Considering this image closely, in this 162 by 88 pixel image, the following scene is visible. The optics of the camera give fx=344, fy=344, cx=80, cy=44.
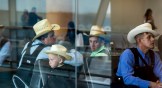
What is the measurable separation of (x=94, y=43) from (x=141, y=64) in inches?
67.9

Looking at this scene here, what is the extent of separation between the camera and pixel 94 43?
471 cm

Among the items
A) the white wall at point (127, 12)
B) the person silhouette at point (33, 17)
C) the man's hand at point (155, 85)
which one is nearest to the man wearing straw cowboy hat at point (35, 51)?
the person silhouette at point (33, 17)

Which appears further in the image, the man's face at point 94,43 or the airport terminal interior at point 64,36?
the man's face at point 94,43

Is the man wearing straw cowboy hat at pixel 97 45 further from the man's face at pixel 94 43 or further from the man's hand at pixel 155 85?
the man's hand at pixel 155 85

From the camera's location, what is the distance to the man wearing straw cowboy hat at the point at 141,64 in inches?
116

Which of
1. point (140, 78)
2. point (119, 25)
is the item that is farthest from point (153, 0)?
point (140, 78)

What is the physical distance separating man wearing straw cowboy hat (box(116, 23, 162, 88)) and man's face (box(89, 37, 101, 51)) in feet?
4.63

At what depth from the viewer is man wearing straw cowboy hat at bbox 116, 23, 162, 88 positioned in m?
2.96

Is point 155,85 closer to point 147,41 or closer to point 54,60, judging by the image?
point 147,41

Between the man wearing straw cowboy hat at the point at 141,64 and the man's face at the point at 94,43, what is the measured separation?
1.41 metres

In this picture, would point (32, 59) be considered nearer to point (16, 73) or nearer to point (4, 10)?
point (16, 73)

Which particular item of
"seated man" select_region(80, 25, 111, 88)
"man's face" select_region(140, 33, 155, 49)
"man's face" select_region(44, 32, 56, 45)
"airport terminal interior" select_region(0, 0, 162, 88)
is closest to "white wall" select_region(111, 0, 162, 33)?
"airport terminal interior" select_region(0, 0, 162, 88)

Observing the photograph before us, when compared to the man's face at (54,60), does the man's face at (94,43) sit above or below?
above

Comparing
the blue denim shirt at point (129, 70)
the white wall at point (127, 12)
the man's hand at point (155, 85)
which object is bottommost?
the man's hand at point (155, 85)
